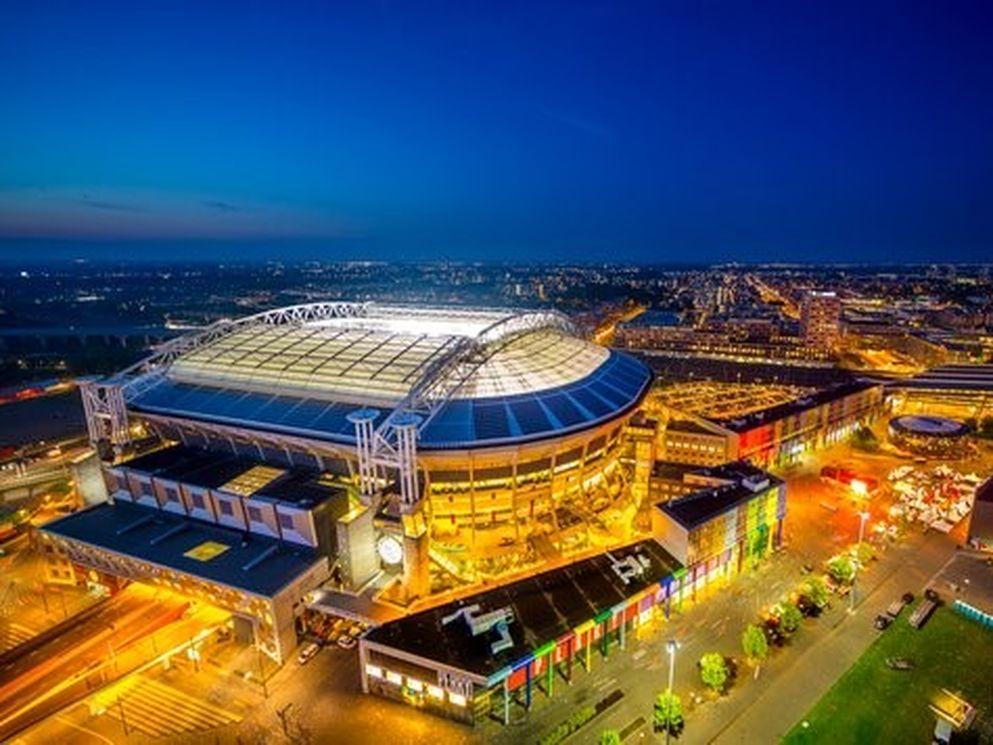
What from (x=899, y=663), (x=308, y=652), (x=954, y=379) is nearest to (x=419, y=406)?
(x=308, y=652)

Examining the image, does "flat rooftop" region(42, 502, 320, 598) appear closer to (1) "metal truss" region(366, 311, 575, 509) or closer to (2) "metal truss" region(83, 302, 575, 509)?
(2) "metal truss" region(83, 302, 575, 509)

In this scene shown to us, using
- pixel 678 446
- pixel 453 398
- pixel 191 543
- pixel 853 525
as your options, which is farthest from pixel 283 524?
pixel 853 525

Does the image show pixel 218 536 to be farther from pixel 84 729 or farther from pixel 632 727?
pixel 632 727

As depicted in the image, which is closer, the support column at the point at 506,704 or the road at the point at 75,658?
the road at the point at 75,658

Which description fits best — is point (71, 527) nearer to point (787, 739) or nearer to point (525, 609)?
point (525, 609)

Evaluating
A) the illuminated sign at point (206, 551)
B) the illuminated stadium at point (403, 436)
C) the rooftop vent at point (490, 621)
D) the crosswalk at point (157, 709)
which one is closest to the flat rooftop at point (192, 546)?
the illuminated sign at point (206, 551)

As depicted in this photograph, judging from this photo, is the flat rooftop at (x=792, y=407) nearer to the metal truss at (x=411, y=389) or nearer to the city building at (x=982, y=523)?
the city building at (x=982, y=523)
